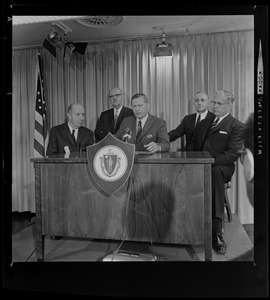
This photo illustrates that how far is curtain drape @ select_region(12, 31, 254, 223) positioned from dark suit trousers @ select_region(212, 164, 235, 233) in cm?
6

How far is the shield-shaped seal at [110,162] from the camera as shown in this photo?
1977 mm

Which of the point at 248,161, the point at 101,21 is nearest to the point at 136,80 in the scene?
the point at 101,21

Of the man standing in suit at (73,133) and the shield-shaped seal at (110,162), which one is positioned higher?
the man standing in suit at (73,133)

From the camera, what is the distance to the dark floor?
1.97 metres

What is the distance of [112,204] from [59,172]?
442mm

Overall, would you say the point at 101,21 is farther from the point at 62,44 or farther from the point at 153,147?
the point at 153,147

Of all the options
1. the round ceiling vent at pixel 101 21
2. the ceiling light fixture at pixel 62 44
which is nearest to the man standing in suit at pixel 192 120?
the round ceiling vent at pixel 101 21

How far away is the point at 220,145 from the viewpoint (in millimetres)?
1984

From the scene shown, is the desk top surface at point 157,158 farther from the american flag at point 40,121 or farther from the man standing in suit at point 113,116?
the man standing in suit at point 113,116

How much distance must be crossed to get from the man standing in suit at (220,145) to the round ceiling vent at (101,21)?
32.6 inches

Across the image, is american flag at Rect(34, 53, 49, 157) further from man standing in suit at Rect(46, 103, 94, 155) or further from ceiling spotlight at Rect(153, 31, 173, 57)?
ceiling spotlight at Rect(153, 31, 173, 57)

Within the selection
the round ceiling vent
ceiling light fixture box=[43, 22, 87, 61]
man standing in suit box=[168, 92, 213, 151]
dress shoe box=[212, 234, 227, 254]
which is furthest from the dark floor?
the round ceiling vent
